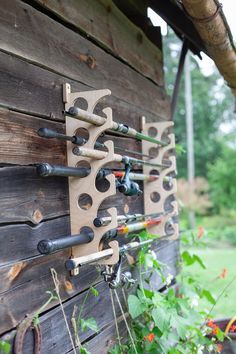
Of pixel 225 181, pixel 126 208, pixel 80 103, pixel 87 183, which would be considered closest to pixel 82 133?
pixel 80 103

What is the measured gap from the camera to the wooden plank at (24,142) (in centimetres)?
138

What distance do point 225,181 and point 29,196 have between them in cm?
1347

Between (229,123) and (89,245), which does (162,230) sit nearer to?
(89,245)

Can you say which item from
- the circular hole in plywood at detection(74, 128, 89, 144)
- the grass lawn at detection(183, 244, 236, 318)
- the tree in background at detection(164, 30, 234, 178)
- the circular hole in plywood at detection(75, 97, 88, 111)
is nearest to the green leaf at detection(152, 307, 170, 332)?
the circular hole in plywood at detection(74, 128, 89, 144)

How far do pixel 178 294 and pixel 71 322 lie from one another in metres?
1.49

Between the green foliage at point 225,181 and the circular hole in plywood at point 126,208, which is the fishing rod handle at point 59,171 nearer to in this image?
the circular hole in plywood at point 126,208

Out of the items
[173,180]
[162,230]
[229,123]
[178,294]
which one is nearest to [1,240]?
[162,230]

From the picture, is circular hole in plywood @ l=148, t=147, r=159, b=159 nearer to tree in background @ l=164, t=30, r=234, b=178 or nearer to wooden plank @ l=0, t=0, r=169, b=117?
wooden plank @ l=0, t=0, r=169, b=117

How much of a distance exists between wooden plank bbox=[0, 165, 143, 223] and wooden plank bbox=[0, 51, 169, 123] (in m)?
0.21

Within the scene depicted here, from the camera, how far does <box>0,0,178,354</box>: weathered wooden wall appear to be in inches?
54.7

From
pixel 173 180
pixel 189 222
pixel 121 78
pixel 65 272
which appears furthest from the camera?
pixel 189 222

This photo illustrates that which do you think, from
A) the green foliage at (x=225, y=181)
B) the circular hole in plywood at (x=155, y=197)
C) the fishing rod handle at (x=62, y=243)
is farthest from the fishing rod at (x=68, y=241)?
the green foliage at (x=225, y=181)

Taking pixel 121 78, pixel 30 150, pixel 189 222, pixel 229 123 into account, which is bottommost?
pixel 189 222

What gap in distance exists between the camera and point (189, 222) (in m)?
14.6
